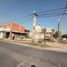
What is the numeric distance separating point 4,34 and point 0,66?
44.3 m

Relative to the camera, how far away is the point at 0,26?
57156 millimetres

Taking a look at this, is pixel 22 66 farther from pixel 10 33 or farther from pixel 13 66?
pixel 10 33

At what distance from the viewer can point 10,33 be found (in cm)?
4838

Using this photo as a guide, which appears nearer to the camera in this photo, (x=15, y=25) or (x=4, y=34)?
(x=4, y=34)

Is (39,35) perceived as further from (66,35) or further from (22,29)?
(66,35)

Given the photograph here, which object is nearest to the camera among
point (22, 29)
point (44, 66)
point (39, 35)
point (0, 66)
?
point (0, 66)

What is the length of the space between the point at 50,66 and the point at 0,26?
50.4 m

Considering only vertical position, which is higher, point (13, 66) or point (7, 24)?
point (7, 24)

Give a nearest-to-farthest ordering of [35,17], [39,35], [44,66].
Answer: [44,66] → [35,17] → [39,35]

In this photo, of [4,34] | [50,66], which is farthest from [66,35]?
[50,66]

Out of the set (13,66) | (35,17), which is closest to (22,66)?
(13,66)

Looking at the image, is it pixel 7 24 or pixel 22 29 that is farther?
pixel 22 29

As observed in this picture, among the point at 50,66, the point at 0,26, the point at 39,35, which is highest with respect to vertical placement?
the point at 0,26

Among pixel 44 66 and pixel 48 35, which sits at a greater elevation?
pixel 48 35
